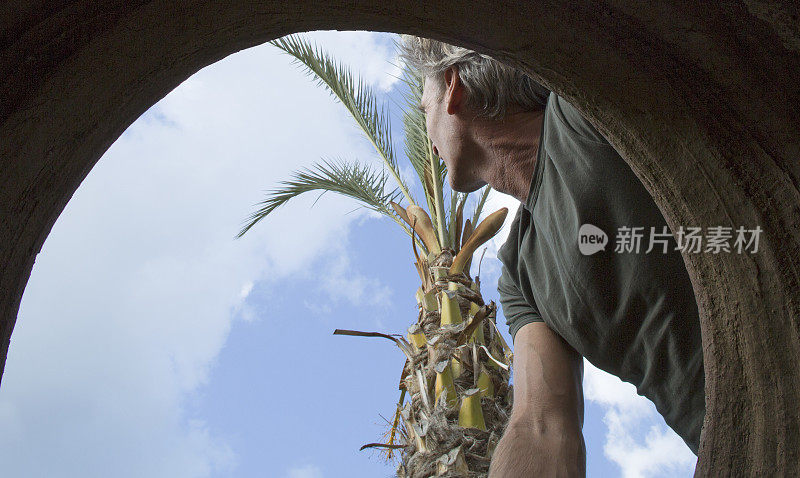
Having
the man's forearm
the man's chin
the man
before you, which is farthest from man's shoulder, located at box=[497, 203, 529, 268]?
the man's forearm

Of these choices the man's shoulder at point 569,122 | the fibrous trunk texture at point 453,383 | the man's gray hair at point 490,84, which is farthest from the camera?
the fibrous trunk texture at point 453,383

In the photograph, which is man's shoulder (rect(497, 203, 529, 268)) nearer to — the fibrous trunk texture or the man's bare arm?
the man's bare arm

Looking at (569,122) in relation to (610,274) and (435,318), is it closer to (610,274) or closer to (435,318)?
(610,274)

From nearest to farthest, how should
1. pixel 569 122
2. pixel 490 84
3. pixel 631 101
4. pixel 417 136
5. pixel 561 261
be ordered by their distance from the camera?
pixel 631 101 < pixel 569 122 < pixel 561 261 < pixel 490 84 < pixel 417 136

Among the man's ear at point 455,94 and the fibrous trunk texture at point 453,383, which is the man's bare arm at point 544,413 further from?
the fibrous trunk texture at point 453,383

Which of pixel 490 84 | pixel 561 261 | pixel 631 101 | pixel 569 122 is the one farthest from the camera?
pixel 490 84

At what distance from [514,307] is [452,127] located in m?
0.57

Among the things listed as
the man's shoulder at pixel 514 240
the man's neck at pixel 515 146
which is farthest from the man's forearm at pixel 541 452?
the man's neck at pixel 515 146

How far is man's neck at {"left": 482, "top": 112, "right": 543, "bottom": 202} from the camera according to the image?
1695 mm

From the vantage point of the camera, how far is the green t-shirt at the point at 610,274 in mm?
1377

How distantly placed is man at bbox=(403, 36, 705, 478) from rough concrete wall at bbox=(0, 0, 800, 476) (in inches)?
22.7

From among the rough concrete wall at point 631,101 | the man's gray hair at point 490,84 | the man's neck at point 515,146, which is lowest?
the rough concrete wall at point 631,101

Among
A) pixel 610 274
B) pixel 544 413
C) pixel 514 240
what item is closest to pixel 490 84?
pixel 514 240

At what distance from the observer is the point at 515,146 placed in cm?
171
